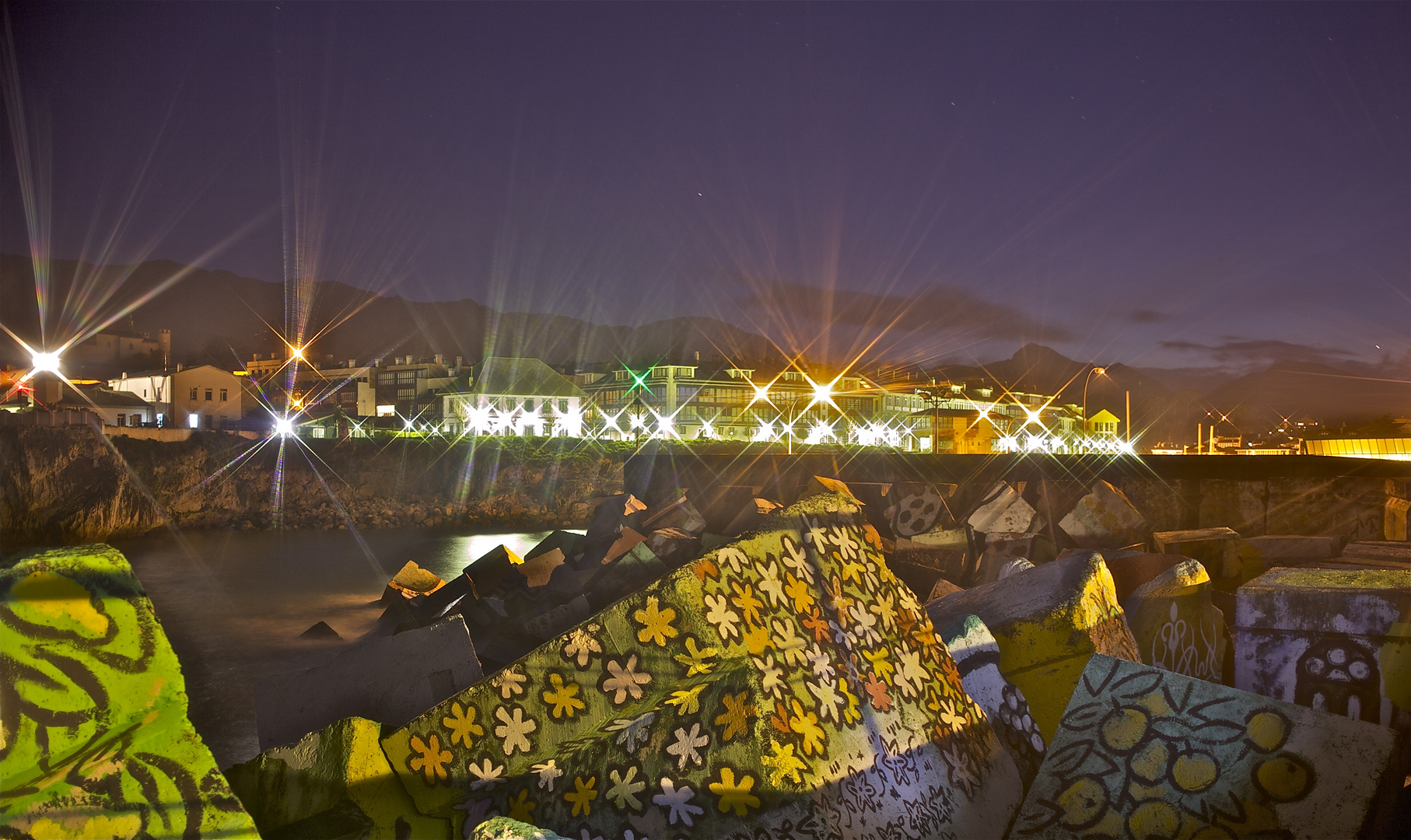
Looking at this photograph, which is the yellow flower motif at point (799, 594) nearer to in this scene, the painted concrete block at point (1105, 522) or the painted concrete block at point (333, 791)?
the painted concrete block at point (333, 791)

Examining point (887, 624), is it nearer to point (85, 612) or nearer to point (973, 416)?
point (85, 612)

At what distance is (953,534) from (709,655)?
5.89m

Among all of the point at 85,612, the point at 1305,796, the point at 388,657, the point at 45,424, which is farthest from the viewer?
the point at 45,424

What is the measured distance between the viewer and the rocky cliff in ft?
115

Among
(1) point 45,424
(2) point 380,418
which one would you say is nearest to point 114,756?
(1) point 45,424

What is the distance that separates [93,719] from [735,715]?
1.74 m

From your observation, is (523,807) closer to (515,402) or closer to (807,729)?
(807,729)

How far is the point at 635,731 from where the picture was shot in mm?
2910

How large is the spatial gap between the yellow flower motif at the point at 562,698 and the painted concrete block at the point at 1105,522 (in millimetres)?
6522

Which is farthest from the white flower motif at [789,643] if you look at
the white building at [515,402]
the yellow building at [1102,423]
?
the yellow building at [1102,423]

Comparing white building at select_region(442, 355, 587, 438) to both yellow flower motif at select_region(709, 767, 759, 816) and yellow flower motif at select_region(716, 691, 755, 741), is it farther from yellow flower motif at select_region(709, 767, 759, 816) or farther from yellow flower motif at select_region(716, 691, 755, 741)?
yellow flower motif at select_region(709, 767, 759, 816)

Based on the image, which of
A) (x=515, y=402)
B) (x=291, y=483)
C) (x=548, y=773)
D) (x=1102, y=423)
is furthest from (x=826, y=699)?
(x=1102, y=423)

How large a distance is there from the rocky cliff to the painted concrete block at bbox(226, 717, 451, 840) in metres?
38.3

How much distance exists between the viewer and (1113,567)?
6266 mm
